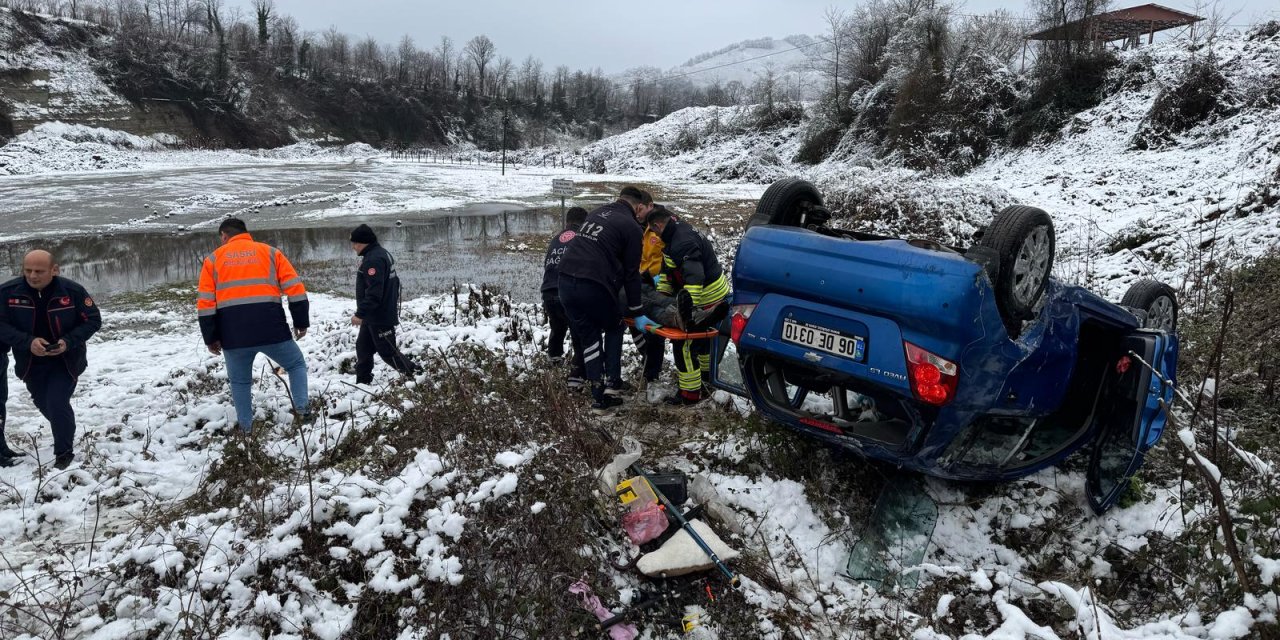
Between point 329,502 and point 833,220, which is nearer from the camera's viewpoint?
point 329,502

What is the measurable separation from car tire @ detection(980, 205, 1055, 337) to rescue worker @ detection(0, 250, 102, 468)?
19.5 ft

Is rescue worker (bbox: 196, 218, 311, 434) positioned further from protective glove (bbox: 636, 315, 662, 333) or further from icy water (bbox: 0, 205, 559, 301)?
icy water (bbox: 0, 205, 559, 301)

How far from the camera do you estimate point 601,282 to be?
200 inches

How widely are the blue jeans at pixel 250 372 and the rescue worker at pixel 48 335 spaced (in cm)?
100

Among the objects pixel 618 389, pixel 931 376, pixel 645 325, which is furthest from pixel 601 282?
pixel 931 376

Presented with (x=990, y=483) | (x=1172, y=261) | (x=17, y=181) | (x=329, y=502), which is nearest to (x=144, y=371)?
(x=329, y=502)

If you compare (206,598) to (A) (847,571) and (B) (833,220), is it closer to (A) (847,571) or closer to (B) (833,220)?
(A) (847,571)

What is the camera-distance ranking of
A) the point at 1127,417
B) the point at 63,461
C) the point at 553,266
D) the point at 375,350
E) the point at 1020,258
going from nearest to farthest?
the point at 1020,258, the point at 1127,417, the point at 63,461, the point at 553,266, the point at 375,350

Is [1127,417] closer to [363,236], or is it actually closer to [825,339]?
[825,339]

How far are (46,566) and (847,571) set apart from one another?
3.67m

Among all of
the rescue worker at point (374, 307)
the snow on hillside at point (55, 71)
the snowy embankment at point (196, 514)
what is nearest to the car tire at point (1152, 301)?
the snowy embankment at point (196, 514)

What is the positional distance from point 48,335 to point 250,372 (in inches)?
52.3

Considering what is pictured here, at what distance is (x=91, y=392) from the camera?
638 cm

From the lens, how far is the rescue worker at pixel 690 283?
17.0ft
